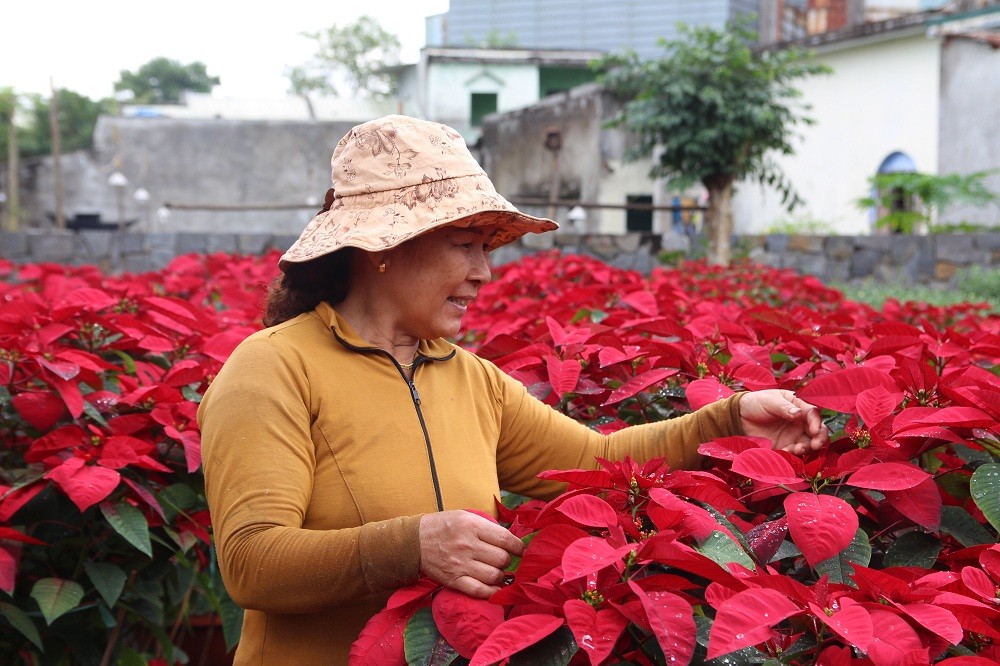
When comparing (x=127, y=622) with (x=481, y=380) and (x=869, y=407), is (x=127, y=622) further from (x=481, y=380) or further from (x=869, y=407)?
(x=869, y=407)

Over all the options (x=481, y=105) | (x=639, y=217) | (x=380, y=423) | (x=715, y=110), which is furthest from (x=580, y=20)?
(x=380, y=423)

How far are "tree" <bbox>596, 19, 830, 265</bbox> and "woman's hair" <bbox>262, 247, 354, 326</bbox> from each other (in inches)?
294

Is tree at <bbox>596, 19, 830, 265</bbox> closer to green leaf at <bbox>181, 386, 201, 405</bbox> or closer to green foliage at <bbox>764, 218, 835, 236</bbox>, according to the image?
green foliage at <bbox>764, 218, 835, 236</bbox>

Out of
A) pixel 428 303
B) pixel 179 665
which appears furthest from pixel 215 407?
pixel 179 665

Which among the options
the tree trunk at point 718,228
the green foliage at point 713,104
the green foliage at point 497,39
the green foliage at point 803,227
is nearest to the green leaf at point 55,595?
the tree trunk at point 718,228

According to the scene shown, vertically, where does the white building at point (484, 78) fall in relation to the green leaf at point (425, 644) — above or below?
above

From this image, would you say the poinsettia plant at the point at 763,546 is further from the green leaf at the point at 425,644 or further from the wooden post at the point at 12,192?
the wooden post at the point at 12,192

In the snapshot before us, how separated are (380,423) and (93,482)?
0.54m

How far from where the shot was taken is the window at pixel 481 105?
22000mm

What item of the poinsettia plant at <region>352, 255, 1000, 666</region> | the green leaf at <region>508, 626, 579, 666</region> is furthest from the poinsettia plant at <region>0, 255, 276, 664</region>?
the green leaf at <region>508, 626, 579, 666</region>

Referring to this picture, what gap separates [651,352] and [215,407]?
78 centimetres

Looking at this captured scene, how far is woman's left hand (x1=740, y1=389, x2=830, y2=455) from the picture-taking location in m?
1.45

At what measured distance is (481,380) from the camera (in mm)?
1654

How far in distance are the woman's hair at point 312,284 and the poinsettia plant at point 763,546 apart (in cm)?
39
